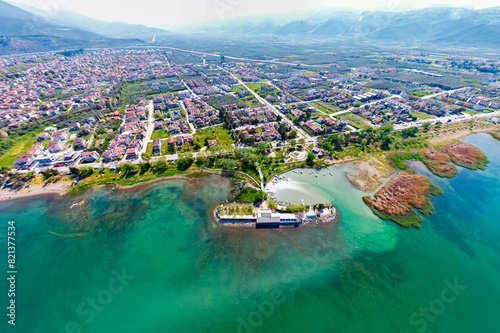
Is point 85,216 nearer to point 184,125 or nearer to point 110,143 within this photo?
point 110,143

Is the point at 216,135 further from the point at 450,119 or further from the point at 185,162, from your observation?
the point at 450,119

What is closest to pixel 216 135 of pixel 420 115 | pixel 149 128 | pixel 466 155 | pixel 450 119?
pixel 149 128

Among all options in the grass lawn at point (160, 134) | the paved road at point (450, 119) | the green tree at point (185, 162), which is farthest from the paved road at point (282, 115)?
the grass lawn at point (160, 134)

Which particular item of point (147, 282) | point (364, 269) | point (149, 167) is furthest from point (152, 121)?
point (364, 269)

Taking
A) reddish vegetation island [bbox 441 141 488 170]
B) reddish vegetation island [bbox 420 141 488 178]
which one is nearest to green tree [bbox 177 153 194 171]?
reddish vegetation island [bbox 420 141 488 178]

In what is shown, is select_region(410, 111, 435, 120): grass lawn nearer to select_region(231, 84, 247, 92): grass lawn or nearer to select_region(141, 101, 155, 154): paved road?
select_region(231, 84, 247, 92): grass lawn

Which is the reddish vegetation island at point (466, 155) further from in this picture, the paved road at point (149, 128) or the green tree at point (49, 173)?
the green tree at point (49, 173)

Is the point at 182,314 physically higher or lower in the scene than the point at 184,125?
lower
